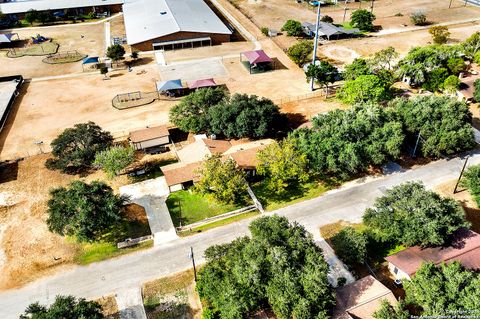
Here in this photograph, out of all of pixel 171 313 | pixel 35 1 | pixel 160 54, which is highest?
pixel 35 1

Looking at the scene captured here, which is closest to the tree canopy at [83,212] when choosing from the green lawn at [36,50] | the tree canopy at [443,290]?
the tree canopy at [443,290]

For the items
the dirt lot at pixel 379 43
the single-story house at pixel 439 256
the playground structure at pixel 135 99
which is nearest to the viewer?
the single-story house at pixel 439 256

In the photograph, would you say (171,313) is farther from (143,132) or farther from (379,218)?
(143,132)

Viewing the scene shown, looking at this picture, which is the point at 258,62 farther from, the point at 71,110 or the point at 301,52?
the point at 71,110

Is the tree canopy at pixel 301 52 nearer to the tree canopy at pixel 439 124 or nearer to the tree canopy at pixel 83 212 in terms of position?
the tree canopy at pixel 439 124

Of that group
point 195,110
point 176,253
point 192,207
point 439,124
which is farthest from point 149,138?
point 439,124

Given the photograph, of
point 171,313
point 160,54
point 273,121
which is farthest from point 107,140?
point 160,54

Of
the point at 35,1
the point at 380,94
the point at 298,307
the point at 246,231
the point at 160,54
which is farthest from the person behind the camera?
the point at 35,1

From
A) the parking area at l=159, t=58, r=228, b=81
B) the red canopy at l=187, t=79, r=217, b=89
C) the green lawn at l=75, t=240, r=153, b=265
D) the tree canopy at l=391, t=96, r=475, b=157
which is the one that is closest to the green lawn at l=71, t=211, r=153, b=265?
the green lawn at l=75, t=240, r=153, b=265
